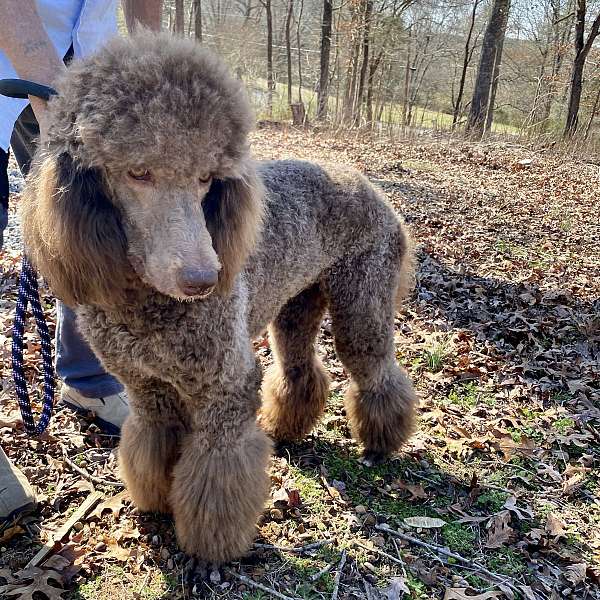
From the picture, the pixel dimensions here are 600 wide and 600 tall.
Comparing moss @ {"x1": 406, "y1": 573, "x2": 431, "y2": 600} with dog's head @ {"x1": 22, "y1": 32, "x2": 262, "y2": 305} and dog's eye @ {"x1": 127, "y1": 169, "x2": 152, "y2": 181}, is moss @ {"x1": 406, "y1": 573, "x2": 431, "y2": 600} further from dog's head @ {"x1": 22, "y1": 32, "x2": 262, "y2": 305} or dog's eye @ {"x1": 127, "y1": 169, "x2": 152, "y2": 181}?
dog's eye @ {"x1": 127, "y1": 169, "x2": 152, "y2": 181}

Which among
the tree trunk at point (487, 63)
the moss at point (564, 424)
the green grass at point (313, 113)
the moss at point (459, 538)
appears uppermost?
the tree trunk at point (487, 63)

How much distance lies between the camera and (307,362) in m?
2.99

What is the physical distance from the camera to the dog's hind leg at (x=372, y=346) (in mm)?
2674

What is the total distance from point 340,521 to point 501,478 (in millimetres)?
916

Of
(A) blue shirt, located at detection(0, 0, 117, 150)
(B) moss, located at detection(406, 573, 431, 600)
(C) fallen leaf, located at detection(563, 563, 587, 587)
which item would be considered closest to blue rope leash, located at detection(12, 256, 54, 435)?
(A) blue shirt, located at detection(0, 0, 117, 150)

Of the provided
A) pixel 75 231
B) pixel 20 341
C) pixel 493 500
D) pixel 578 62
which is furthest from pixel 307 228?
pixel 578 62

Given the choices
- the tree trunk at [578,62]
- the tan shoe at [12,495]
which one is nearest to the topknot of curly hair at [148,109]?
the tan shoe at [12,495]

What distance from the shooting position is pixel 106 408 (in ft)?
9.34

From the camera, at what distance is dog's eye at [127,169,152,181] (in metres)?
1.54

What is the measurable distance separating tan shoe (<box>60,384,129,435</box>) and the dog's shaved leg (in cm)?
56

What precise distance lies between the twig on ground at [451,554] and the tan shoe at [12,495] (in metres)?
1.50

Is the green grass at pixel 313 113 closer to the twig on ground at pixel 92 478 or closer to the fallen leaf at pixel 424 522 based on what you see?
the twig on ground at pixel 92 478

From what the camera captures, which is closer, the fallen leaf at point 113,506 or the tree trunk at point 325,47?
the fallen leaf at point 113,506

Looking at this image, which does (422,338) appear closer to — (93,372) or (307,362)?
(307,362)
